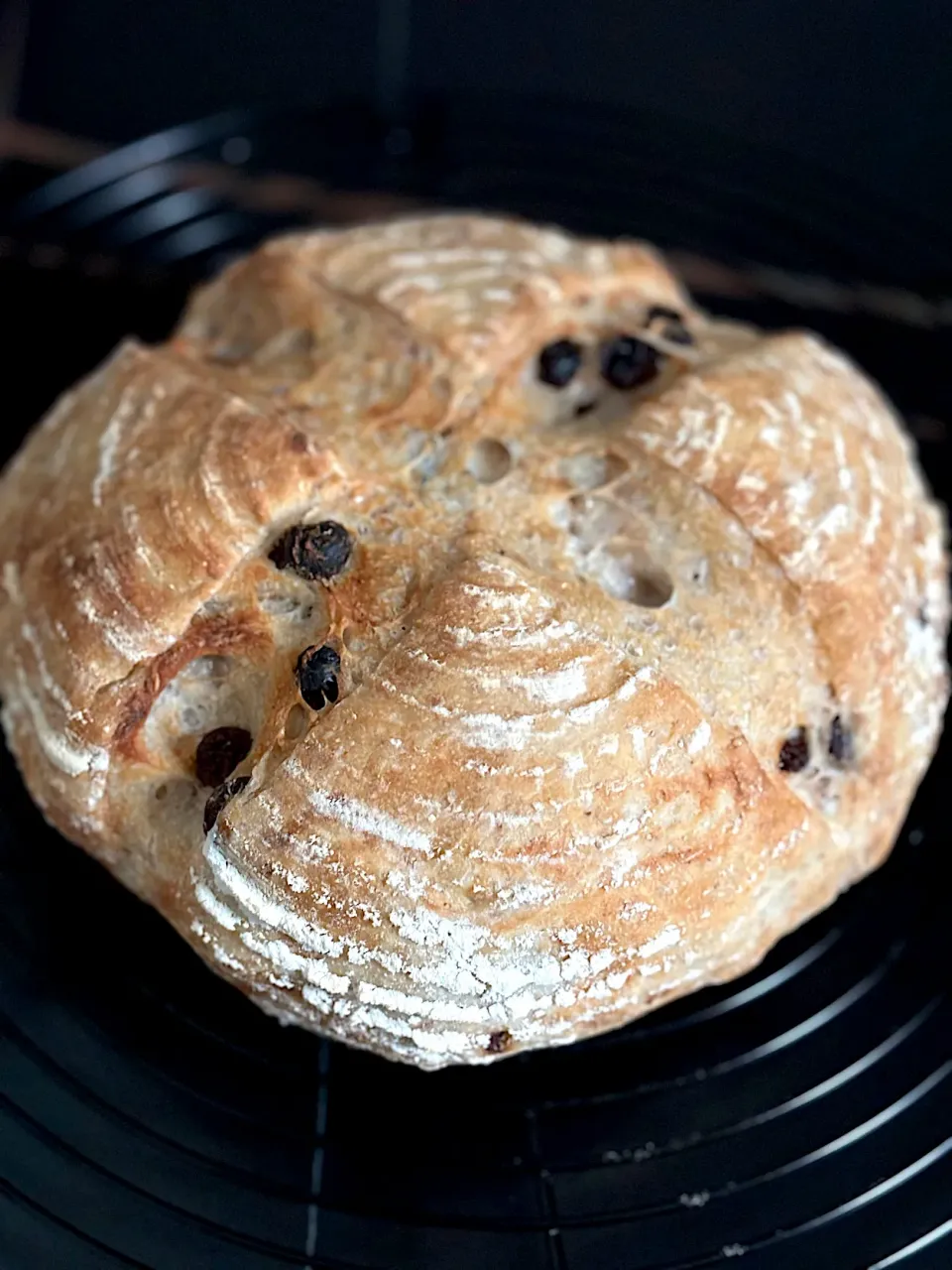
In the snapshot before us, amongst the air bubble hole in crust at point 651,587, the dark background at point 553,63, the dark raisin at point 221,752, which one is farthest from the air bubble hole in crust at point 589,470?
the dark background at point 553,63

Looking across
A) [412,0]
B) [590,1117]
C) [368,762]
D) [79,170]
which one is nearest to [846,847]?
[590,1117]

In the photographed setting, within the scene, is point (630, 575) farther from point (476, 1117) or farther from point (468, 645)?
point (476, 1117)

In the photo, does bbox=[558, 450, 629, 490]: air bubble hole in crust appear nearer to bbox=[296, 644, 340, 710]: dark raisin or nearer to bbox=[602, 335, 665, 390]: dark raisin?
bbox=[602, 335, 665, 390]: dark raisin

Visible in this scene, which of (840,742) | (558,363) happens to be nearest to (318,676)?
(558,363)

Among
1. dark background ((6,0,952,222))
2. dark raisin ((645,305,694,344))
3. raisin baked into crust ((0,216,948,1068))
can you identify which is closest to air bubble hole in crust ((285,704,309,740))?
raisin baked into crust ((0,216,948,1068))

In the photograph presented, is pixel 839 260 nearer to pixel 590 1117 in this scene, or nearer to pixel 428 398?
pixel 428 398

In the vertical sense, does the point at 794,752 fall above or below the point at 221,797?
below
